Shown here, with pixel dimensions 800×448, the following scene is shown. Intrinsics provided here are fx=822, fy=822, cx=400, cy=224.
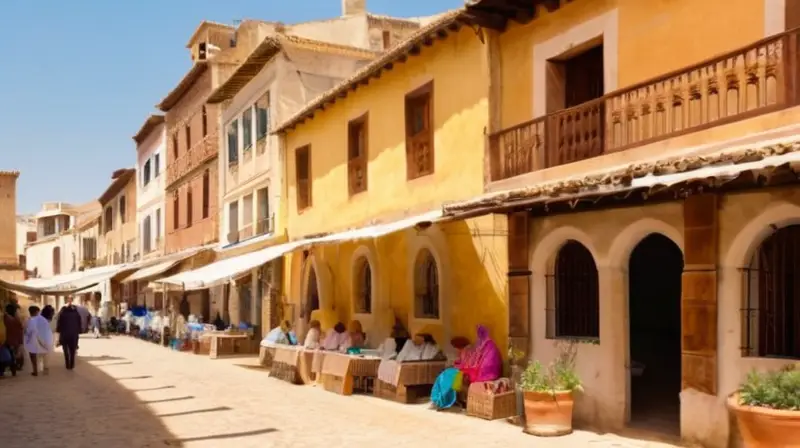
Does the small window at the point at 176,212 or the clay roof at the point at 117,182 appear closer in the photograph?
the small window at the point at 176,212

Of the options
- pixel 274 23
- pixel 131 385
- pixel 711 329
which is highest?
pixel 274 23

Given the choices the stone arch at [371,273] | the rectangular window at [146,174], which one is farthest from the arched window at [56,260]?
the stone arch at [371,273]

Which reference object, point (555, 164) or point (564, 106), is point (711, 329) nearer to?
point (555, 164)

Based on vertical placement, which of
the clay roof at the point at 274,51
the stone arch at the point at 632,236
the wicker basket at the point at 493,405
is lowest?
the wicker basket at the point at 493,405

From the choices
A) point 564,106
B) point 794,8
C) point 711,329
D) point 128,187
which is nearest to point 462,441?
point 711,329

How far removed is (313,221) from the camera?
Result: 1984 cm

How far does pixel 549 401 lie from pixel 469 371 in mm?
2104

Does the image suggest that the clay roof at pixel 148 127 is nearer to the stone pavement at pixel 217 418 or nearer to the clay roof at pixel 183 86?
the clay roof at pixel 183 86

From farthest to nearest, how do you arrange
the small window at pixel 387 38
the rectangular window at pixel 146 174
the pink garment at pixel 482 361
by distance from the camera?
the rectangular window at pixel 146 174, the small window at pixel 387 38, the pink garment at pixel 482 361

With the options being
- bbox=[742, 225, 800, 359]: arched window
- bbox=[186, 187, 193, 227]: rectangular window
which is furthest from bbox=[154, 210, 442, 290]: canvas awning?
bbox=[186, 187, 193, 227]: rectangular window

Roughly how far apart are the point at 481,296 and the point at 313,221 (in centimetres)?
815

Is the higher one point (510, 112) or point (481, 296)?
point (510, 112)

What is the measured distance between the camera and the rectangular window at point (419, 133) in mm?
14492

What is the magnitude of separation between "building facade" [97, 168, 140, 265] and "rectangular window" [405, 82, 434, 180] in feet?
97.0
